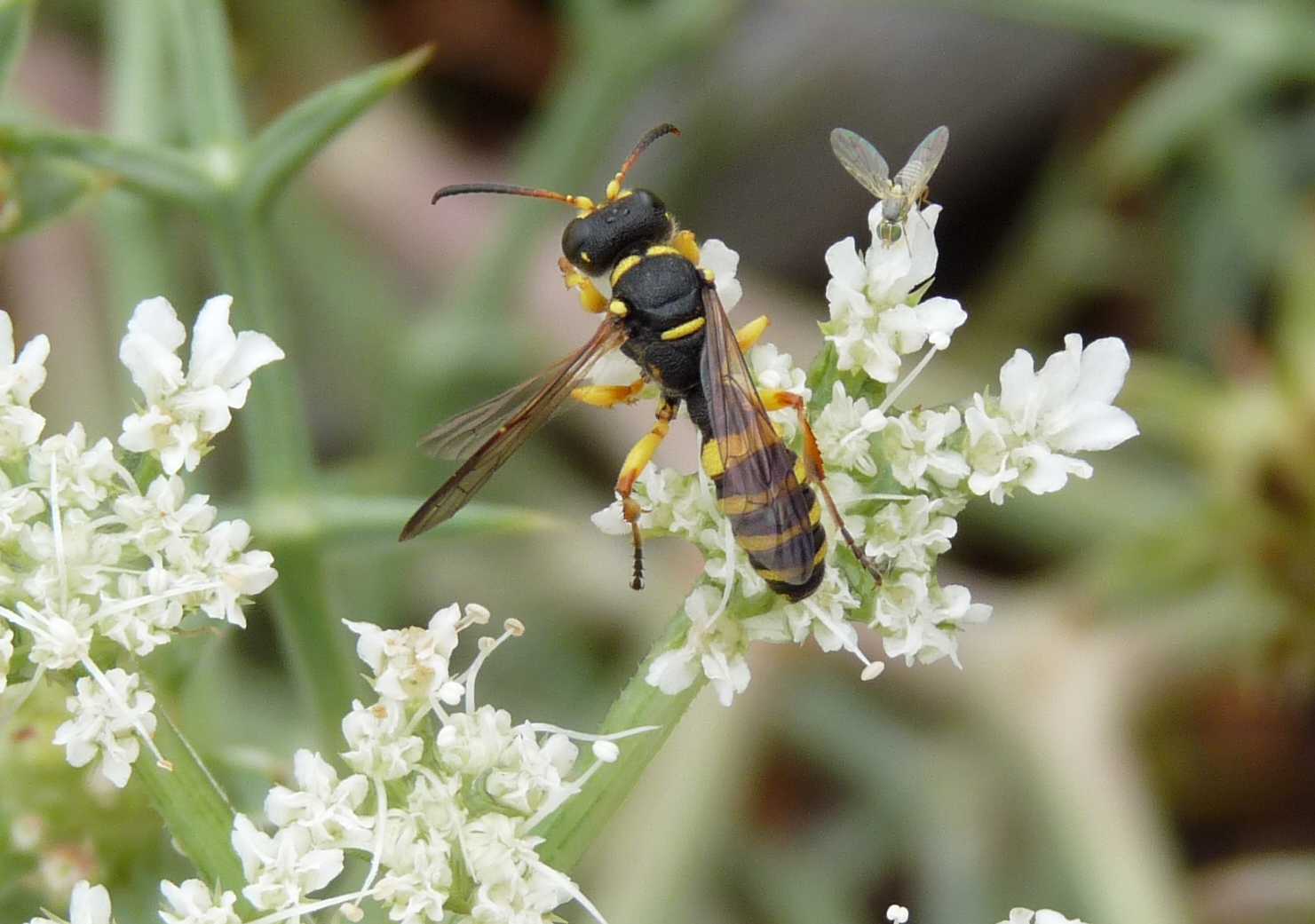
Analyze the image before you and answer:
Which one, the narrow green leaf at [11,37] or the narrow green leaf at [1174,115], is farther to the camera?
the narrow green leaf at [1174,115]

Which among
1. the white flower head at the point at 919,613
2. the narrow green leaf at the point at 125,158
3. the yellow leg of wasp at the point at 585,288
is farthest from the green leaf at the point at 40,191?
the white flower head at the point at 919,613

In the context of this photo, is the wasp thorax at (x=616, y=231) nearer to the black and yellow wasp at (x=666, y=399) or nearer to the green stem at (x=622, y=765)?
the black and yellow wasp at (x=666, y=399)

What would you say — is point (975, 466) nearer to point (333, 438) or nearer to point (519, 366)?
point (519, 366)

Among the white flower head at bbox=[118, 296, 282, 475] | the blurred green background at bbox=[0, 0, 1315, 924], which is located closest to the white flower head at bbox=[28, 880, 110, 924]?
the white flower head at bbox=[118, 296, 282, 475]

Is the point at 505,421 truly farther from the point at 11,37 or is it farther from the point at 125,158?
the point at 11,37

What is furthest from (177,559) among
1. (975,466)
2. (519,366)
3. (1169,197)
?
(1169,197)
